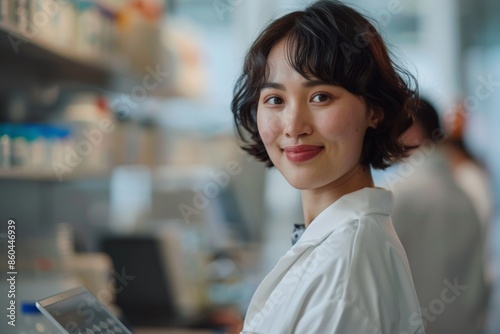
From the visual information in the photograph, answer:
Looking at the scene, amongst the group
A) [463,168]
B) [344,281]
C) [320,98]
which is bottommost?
[463,168]

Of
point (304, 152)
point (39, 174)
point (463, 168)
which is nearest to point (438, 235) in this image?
point (463, 168)

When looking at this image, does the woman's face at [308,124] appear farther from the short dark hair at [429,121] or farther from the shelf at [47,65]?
the short dark hair at [429,121]

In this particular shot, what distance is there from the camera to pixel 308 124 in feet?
3.77

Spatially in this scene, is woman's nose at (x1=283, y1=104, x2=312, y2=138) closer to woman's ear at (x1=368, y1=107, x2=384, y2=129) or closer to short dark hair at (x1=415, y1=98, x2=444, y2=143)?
woman's ear at (x1=368, y1=107, x2=384, y2=129)

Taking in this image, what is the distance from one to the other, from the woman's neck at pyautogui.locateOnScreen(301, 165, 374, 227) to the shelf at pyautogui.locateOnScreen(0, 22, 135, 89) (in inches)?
38.3

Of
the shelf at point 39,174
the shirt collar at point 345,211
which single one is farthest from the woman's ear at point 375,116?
the shelf at point 39,174

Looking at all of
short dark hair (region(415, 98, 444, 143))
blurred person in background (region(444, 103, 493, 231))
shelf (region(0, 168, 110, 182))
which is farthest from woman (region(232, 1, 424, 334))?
blurred person in background (region(444, 103, 493, 231))

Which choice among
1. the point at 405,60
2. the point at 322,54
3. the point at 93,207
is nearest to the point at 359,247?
the point at 322,54

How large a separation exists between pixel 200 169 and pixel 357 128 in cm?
371

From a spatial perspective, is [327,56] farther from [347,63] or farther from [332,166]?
[332,166]

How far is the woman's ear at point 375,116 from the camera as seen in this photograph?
1238 millimetres

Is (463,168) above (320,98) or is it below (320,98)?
below

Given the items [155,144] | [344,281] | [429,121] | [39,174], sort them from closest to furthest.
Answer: [344,281]
[39,174]
[429,121]
[155,144]

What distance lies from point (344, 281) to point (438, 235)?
6.49 feet
